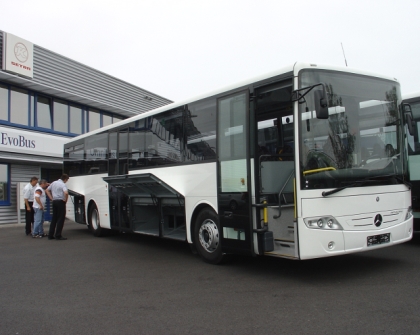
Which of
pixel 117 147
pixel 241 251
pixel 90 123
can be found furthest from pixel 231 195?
pixel 90 123

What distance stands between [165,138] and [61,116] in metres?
13.0

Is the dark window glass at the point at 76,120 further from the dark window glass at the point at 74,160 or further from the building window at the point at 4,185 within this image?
the dark window glass at the point at 74,160

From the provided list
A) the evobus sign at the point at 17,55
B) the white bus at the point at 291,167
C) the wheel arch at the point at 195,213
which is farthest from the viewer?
the evobus sign at the point at 17,55

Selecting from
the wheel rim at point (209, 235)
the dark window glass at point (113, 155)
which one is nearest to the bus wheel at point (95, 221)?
the dark window glass at point (113, 155)

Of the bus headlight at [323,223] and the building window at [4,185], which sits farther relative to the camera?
the building window at [4,185]

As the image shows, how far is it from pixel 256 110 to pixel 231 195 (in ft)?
4.69

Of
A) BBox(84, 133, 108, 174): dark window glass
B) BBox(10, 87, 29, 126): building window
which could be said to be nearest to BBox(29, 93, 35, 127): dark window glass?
BBox(10, 87, 29, 126): building window

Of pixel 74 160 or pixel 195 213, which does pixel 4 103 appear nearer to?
pixel 74 160

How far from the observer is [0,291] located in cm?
637

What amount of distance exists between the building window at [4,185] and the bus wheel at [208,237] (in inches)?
493

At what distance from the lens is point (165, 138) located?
902cm

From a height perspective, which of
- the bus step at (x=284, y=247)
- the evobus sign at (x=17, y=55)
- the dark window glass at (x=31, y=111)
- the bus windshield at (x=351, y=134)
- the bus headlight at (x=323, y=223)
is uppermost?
the evobus sign at (x=17, y=55)

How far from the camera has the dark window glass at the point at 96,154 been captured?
11.9 metres

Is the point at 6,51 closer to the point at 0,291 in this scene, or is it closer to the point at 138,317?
the point at 0,291
